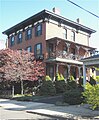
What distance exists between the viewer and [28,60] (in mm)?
29188

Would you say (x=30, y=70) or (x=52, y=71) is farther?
(x=52, y=71)

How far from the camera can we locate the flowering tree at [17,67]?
85.3 feet

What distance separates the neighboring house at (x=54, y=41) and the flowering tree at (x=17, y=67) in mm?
2504

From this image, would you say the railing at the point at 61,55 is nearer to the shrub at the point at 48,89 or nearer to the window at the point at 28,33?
the shrub at the point at 48,89

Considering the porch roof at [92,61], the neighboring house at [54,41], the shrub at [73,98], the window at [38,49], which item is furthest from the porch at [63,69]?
the shrub at [73,98]

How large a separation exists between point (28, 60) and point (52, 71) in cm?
413

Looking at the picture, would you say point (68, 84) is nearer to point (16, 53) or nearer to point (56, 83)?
point (56, 83)

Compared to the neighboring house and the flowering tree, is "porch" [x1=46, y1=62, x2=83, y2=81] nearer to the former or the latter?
the neighboring house

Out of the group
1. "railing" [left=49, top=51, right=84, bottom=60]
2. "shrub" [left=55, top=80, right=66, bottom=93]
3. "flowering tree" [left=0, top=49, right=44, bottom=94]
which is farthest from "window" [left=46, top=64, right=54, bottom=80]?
"shrub" [left=55, top=80, right=66, bottom=93]

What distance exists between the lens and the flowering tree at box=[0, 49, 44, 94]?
85.3 ft

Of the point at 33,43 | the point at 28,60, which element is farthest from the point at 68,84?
the point at 33,43

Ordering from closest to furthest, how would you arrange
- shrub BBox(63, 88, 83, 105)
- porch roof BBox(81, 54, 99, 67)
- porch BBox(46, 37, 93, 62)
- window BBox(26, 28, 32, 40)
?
1. shrub BBox(63, 88, 83, 105)
2. porch roof BBox(81, 54, 99, 67)
3. porch BBox(46, 37, 93, 62)
4. window BBox(26, 28, 32, 40)

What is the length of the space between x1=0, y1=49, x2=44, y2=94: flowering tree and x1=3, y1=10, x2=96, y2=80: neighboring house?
2.50m

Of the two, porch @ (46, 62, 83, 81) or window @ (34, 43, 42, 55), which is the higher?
window @ (34, 43, 42, 55)
